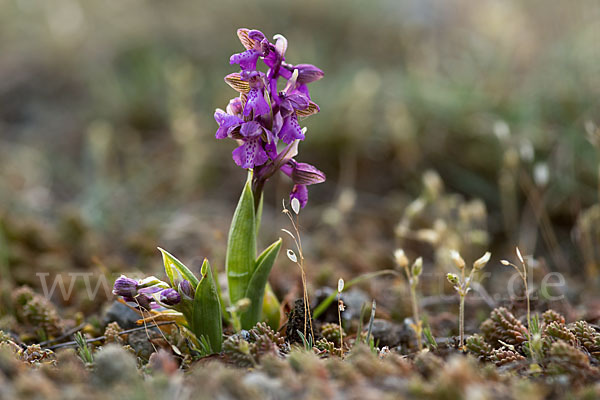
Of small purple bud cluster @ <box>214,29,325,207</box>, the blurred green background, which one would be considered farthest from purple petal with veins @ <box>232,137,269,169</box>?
the blurred green background

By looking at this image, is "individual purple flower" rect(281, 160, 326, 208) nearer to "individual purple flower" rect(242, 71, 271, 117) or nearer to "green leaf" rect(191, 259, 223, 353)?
"individual purple flower" rect(242, 71, 271, 117)

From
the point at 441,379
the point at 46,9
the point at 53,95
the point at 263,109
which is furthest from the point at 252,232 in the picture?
the point at 46,9

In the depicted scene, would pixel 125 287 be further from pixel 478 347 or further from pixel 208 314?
pixel 478 347

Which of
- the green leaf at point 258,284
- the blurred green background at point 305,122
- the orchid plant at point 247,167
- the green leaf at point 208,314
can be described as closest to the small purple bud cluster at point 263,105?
the orchid plant at point 247,167

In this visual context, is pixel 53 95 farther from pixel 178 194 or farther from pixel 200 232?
pixel 200 232

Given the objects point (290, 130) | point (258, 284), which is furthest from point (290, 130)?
point (258, 284)

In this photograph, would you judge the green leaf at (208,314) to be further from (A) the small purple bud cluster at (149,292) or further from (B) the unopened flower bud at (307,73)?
(B) the unopened flower bud at (307,73)

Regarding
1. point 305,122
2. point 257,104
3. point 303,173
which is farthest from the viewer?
point 305,122
